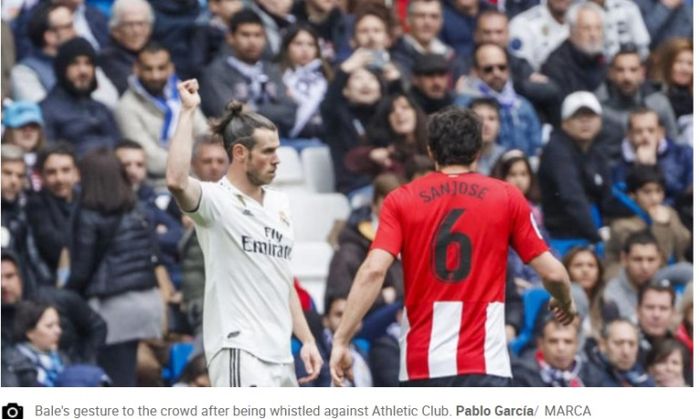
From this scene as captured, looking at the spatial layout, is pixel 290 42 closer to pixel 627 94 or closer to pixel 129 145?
pixel 129 145

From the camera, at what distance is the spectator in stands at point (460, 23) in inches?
783

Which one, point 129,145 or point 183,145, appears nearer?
point 183,145

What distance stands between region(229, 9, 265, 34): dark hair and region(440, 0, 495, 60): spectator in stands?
195 centimetres

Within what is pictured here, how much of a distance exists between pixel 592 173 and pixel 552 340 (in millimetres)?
2457

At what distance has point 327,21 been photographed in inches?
760

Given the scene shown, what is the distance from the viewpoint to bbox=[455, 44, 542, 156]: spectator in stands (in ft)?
61.8

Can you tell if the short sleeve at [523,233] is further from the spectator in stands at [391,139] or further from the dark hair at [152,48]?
the dark hair at [152,48]

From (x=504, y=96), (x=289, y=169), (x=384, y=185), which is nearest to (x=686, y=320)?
(x=504, y=96)

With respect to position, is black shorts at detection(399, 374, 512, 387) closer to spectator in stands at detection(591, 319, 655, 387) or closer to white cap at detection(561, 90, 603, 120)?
spectator in stands at detection(591, 319, 655, 387)

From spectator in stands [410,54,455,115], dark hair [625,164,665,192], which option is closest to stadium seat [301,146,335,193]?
spectator in stands [410,54,455,115]

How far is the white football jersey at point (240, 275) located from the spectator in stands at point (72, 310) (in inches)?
174

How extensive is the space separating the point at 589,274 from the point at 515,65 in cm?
251

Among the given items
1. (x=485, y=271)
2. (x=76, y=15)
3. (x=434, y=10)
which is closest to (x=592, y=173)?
(x=434, y=10)
